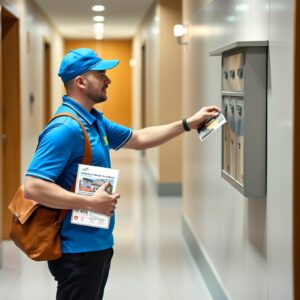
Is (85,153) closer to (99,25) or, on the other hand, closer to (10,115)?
(10,115)

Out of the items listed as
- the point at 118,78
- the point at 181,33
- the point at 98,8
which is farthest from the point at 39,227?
the point at 118,78

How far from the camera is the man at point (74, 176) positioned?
2471mm

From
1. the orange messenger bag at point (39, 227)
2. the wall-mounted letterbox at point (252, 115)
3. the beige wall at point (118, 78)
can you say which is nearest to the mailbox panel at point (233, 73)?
the wall-mounted letterbox at point (252, 115)

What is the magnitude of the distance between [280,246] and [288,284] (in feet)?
0.57

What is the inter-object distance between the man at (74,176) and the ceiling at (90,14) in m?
7.53

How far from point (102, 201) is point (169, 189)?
262 inches

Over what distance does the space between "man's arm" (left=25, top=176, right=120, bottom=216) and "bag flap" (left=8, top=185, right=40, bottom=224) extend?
0.06 metres

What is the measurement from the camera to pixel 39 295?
4488 mm

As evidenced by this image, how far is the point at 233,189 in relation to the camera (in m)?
3.65

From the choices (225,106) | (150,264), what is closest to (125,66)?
(150,264)

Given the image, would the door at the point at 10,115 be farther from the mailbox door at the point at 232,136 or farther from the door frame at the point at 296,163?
the door frame at the point at 296,163

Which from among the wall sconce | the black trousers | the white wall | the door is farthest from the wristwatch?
the door

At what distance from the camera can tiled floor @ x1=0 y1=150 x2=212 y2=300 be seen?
4.55 metres

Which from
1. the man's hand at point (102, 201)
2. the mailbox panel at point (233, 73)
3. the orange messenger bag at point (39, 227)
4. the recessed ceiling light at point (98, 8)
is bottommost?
the orange messenger bag at point (39, 227)
